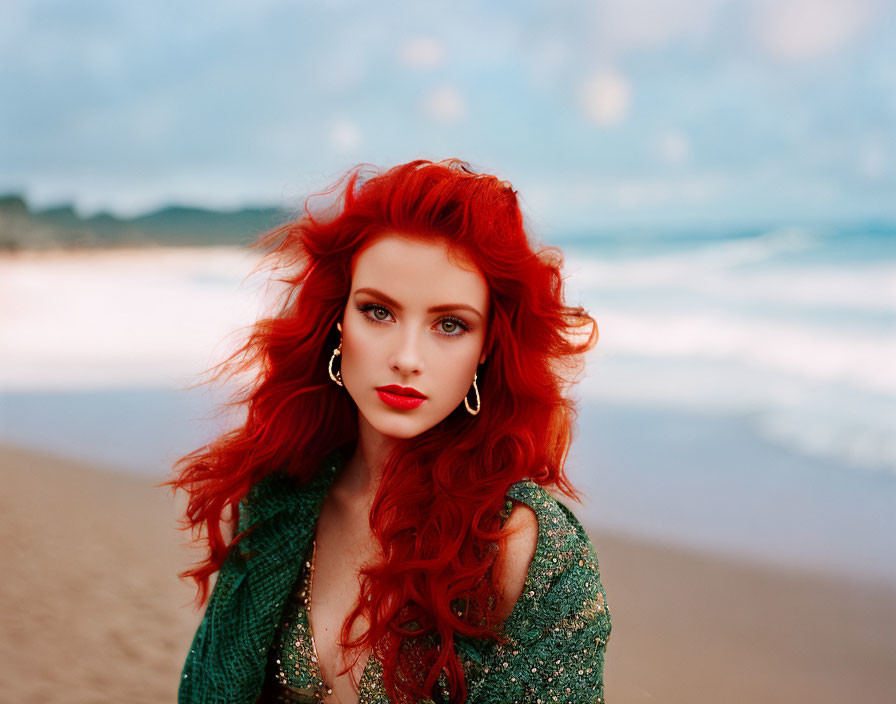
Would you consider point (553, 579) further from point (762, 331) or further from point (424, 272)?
point (762, 331)

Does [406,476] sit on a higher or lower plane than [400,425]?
lower

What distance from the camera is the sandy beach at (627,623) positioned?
3457mm

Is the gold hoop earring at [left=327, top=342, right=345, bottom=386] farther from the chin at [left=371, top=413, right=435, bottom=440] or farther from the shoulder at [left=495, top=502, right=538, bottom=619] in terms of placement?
the shoulder at [left=495, top=502, right=538, bottom=619]

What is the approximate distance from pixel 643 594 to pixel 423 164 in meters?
2.87

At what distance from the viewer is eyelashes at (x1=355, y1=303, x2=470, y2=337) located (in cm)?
187

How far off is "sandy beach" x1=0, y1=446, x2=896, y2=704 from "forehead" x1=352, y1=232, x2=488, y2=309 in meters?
2.26

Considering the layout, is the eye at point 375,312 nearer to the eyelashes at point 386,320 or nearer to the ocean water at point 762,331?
the eyelashes at point 386,320

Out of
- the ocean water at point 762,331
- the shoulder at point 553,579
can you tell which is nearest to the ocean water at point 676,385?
the ocean water at point 762,331

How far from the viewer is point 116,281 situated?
13.6 meters

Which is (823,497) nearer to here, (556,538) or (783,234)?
(556,538)

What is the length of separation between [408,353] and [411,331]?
5 cm

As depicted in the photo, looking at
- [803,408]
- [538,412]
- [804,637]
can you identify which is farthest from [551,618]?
[803,408]

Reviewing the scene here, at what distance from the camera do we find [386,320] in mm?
1873

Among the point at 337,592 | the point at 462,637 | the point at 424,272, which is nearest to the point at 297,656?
the point at 337,592
